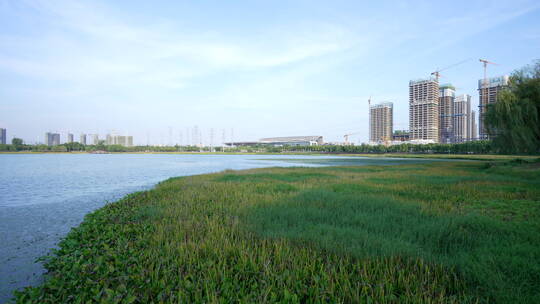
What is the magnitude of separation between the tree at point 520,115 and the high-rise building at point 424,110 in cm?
17525

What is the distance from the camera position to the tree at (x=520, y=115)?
71.1 ft

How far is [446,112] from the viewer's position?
186625 mm

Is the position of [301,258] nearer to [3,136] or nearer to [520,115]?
[520,115]

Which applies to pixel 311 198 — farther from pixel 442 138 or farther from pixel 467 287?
pixel 442 138

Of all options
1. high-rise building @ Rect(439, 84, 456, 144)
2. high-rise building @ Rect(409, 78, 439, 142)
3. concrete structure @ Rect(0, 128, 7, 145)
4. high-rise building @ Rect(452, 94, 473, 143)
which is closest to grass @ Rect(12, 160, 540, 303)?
high-rise building @ Rect(409, 78, 439, 142)

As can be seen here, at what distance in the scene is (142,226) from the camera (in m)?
6.45

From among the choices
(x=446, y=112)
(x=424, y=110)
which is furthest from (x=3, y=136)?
(x=446, y=112)

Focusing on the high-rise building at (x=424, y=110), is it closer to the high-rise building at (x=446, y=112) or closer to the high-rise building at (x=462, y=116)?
the high-rise building at (x=446, y=112)

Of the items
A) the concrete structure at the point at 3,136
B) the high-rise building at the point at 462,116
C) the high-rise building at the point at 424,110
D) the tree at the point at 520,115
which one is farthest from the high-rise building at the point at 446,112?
the concrete structure at the point at 3,136

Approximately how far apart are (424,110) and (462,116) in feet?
86.9

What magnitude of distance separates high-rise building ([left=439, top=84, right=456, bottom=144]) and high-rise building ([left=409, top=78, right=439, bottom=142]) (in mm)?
6057

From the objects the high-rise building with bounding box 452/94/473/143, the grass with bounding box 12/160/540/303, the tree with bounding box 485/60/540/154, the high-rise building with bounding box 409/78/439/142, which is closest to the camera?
the grass with bounding box 12/160/540/303

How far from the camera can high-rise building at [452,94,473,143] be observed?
184 m

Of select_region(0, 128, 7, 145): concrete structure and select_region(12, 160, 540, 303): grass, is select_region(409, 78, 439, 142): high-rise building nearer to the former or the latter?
select_region(12, 160, 540, 303): grass
